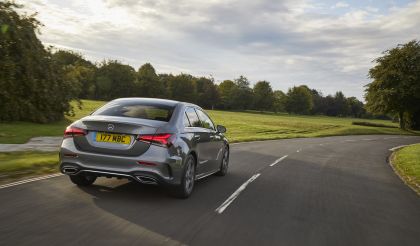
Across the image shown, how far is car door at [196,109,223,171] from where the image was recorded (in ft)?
30.7

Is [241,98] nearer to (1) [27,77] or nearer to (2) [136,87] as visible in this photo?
(2) [136,87]

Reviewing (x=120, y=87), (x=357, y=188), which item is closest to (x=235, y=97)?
(x=120, y=87)

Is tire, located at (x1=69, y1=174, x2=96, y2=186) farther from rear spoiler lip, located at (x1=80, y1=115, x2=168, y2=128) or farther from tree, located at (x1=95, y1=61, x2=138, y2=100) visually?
tree, located at (x1=95, y1=61, x2=138, y2=100)

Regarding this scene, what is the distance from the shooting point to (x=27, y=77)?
23391 millimetres

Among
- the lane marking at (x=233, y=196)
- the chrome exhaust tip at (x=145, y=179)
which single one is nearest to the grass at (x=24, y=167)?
the chrome exhaust tip at (x=145, y=179)

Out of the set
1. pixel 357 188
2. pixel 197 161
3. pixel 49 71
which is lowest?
pixel 357 188

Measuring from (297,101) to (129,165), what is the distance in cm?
12887

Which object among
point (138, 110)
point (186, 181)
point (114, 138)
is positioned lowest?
point (186, 181)

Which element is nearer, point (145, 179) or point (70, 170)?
point (145, 179)

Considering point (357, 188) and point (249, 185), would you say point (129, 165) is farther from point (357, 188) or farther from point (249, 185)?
point (357, 188)

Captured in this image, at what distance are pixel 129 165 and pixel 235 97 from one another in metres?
119

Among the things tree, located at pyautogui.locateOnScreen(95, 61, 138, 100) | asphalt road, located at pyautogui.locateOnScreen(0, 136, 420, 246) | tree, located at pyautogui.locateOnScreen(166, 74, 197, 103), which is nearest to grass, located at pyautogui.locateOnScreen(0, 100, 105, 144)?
asphalt road, located at pyautogui.locateOnScreen(0, 136, 420, 246)

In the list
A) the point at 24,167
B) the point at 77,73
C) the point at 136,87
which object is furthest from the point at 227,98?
the point at 24,167

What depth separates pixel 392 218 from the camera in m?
7.71
